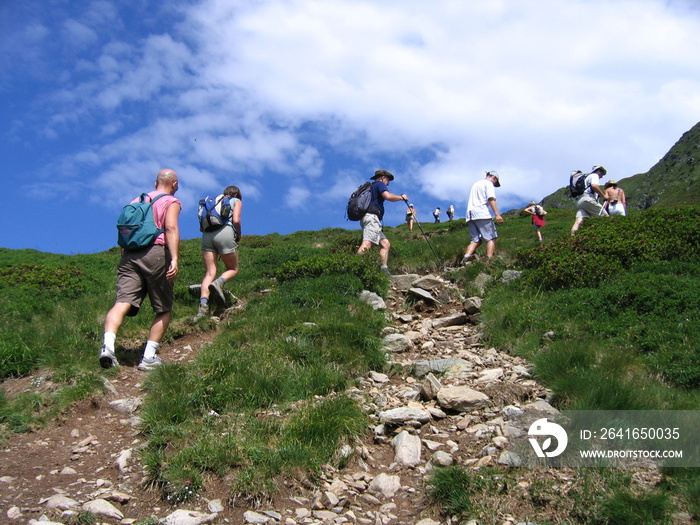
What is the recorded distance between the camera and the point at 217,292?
31.8 ft

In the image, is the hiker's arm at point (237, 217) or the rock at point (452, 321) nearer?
the rock at point (452, 321)

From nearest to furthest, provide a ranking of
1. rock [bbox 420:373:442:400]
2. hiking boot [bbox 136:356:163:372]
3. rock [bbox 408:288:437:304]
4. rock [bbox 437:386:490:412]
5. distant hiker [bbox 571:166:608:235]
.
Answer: rock [bbox 437:386:490:412], rock [bbox 420:373:442:400], hiking boot [bbox 136:356:163:372], rock [bbox 408:288:437:304], distant hiker [bbox 571:166:608:235]

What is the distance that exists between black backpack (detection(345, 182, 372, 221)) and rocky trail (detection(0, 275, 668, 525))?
5.18 metres

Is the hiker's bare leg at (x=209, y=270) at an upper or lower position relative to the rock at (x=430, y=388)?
upper

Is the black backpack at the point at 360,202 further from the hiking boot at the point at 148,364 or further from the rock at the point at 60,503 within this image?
the rock at the point at 60,503

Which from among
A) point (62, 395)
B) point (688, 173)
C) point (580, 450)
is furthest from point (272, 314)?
point (688, 173)

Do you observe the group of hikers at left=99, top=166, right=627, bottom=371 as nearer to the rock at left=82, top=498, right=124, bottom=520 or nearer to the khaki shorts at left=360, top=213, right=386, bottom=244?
the khaki shorts at left=360, top=213, right=386, bottom=244

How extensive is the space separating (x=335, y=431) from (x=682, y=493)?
9.11 ft

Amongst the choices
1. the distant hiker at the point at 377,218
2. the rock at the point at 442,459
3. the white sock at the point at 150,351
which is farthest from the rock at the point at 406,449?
the distant hiker at the point at 377,218

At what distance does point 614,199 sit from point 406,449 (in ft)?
43.2

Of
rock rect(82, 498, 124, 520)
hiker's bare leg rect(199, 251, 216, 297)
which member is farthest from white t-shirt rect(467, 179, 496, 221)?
rock rect(82, 498, 124, 520)

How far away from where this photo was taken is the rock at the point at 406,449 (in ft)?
15.8

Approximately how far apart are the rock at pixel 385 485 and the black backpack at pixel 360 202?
801cm

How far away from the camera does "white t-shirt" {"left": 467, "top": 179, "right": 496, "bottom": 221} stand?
496 inches
